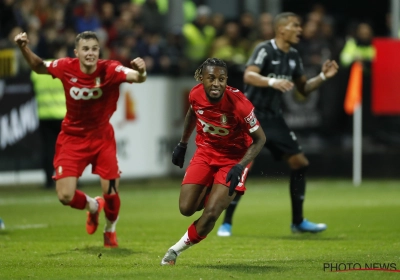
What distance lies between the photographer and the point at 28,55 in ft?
33.4

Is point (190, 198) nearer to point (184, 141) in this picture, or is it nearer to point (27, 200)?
point (184, 141)

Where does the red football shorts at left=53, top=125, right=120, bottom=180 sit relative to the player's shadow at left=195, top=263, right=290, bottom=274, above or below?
above

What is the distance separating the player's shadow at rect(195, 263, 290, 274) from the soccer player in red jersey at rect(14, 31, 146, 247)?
2.00 metres

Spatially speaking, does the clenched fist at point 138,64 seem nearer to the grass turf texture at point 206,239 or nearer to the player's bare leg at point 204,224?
the player's bare leg at point 204,224

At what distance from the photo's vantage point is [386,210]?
46.4 ft

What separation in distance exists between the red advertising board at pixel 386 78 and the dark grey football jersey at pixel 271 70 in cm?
830

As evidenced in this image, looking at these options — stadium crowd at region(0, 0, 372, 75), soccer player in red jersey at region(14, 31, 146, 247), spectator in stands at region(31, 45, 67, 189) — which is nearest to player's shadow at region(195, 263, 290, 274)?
soccer player in red jersey at region(14, 31, 146, 247)

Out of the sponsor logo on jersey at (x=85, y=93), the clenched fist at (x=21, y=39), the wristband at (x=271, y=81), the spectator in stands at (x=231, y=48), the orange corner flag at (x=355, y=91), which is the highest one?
the clenched fist at (x=21, y=39)

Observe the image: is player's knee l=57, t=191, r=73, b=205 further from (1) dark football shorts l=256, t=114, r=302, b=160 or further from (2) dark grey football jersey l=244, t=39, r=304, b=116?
(2) dark grey football jersey l=244, t=39, r=304, b=116

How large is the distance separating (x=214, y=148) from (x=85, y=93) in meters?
1.86

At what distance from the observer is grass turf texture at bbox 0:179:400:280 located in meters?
8.36

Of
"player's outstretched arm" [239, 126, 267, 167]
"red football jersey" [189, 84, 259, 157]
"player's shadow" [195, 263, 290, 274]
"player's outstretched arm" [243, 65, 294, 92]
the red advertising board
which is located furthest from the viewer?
the red advertising board

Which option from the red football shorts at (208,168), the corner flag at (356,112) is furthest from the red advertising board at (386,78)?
the red football shorts at (208,168)

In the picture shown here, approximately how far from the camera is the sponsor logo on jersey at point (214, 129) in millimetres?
8985
